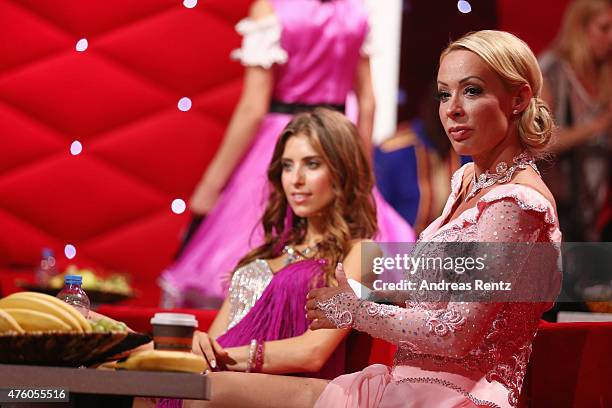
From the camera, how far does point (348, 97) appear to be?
4578mm

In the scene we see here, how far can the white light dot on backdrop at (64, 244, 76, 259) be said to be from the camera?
4902 millimetres

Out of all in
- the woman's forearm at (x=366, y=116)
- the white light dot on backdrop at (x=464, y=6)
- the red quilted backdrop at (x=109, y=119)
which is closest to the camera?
the woman's forearm at (x=366, y=116)

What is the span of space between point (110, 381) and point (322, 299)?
600 mm

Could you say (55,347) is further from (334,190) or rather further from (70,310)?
(334,190)

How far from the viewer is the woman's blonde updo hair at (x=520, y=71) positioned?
198 cm

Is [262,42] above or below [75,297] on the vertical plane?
above

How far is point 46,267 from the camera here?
15.2 ft

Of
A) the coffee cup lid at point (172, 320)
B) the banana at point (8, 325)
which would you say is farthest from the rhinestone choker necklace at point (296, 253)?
the banana at point (8, 325)

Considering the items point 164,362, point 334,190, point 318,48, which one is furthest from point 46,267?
point 164,362

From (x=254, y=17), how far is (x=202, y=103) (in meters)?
0.61

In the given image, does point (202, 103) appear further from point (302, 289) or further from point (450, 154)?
point (302, 289)

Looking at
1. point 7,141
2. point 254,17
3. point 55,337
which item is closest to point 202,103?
point 254,17

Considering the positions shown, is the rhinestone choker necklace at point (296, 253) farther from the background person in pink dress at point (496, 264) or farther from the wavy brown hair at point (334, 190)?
the background person in pink dress at point (496, 264)

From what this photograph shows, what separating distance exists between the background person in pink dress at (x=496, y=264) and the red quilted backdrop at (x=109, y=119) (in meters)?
2.90
